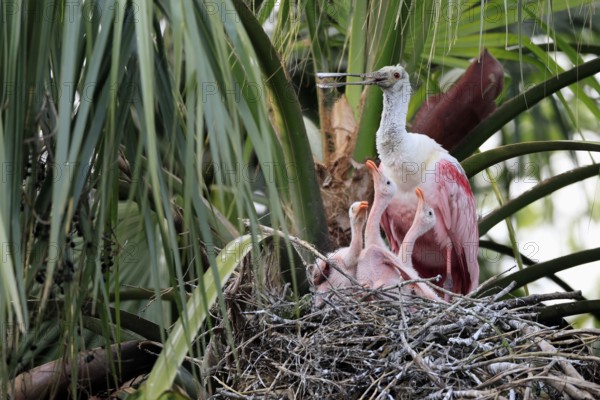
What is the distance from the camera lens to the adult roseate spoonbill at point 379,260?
4035 mm

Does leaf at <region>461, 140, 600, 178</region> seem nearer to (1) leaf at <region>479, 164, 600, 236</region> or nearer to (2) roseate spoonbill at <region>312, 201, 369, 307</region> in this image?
(1) leaf at <region>479, 164, 600, 236</region>

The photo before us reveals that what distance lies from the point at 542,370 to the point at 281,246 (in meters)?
1.13

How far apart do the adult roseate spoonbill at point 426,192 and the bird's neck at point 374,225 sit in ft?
0.83

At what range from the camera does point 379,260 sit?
412cm

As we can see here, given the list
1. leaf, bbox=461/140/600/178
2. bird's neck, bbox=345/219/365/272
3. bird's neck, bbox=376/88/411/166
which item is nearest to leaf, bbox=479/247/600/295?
leaf, bbox=461/140/600/178

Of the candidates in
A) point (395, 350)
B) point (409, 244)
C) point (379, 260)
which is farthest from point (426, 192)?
point (395, 350)

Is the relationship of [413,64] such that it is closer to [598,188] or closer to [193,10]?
[598,188]

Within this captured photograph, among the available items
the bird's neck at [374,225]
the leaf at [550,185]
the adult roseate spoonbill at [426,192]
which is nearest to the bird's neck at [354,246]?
the bird's neck at [374,225]

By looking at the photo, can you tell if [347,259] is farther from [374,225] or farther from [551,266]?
[551,266]

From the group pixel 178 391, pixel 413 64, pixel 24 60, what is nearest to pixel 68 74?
pixel 24 60

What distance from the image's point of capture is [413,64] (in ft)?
14.4

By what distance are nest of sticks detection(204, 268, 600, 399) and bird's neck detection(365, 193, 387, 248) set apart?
51cm

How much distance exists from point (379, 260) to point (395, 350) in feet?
→ 2.94

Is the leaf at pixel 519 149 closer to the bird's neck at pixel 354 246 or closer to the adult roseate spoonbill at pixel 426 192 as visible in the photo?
the adult roseate spoonbill at pixel 426 192
